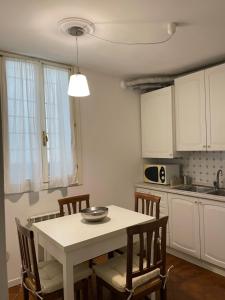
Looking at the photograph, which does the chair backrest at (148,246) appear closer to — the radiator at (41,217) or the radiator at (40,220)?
the radiator at (40,220)

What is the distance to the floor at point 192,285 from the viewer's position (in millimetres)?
2297

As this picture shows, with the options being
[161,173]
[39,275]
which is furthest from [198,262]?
[39,275]

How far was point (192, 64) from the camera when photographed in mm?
3020

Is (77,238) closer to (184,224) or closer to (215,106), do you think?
(184,224)

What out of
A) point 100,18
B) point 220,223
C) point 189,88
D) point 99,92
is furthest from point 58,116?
point 220,223

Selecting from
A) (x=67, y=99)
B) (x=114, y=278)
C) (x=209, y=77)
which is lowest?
(x=114, y=278)

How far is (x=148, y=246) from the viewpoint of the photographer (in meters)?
1.73

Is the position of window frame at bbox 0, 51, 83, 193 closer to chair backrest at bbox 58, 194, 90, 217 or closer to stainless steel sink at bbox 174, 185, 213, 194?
chair backrest at bbox 58, 194, 90, 217

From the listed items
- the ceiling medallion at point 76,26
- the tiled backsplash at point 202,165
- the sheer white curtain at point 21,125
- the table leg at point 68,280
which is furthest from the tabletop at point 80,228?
the ceiling medallion at point 76,26

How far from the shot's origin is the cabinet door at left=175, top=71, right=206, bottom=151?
2.94 meters

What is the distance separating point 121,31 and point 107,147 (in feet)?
5.27

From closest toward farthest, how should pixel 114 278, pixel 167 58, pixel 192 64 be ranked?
pixel 114 278, pixel 167 58, pixel 192 64

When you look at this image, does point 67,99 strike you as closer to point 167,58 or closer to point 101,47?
point 101,47

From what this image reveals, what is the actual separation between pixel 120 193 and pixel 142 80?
1602 mm
